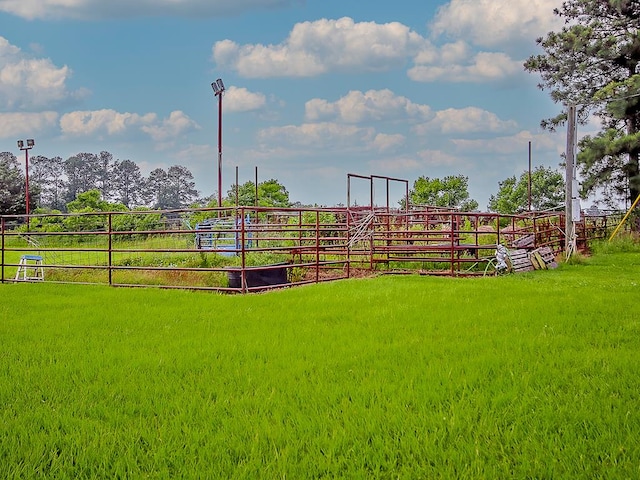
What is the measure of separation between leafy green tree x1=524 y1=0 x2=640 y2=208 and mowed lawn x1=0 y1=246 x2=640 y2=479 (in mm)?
20491

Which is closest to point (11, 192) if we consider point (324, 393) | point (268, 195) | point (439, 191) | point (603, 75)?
point (268, 195)

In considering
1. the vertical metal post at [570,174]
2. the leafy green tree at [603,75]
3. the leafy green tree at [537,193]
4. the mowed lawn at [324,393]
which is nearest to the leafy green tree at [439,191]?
the leafy green tree at [537,193]

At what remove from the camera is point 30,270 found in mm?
16875

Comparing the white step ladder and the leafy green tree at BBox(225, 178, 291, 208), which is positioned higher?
the leafy green tree at BBox(225, 178, 291, 208)

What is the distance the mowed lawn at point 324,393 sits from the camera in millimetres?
3344

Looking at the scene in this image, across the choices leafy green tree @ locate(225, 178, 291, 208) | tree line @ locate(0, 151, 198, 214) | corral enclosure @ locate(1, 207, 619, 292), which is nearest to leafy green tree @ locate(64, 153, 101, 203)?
tree line @ locate(0, 151, 198, 214)

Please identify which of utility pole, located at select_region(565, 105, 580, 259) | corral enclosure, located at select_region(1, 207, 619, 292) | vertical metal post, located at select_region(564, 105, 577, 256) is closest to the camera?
corral enclosure, located at select_region(1, 207, 619, 292)

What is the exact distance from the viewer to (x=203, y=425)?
384 centimetres

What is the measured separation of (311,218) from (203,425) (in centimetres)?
2448

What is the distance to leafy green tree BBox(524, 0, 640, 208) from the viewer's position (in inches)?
1019

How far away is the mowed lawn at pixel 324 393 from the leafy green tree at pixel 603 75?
67.2 feet

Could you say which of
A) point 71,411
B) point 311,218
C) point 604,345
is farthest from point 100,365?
point 311,218

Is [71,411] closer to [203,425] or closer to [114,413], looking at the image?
[114,413]

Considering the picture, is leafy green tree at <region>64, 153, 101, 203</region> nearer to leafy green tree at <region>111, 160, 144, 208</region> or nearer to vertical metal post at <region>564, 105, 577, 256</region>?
leafy green tree at <region>111, 160, 144, 208</region>
